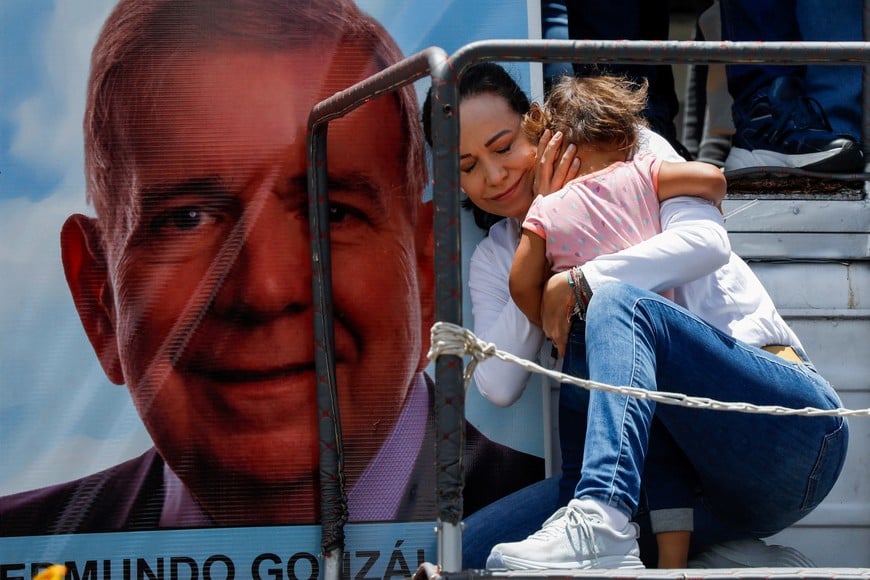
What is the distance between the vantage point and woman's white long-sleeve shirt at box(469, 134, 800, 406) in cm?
193

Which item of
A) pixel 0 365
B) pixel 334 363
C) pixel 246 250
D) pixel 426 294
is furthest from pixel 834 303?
pixel 0 365

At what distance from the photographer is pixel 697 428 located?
193 cm

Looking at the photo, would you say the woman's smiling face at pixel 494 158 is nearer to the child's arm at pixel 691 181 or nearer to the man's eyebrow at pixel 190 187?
the child's arm at pixel 691 181

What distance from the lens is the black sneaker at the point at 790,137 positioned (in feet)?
8.80

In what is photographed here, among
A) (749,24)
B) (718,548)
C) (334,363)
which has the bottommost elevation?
(718,548)

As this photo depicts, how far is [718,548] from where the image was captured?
2164 millimetres

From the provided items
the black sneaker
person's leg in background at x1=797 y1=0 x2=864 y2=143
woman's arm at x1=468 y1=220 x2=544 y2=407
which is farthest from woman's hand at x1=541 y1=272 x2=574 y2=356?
person's leg in background at x1=797 y1=0 x2=864 y2=143

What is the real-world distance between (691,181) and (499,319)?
1.50ft

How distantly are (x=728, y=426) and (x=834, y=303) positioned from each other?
690 mm

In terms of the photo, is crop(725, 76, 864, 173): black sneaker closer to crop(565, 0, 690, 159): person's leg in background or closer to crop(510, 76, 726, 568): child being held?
crop(565, 0, 690, 159): person's leg in background

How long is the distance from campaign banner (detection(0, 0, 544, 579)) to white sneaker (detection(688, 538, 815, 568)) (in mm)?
382

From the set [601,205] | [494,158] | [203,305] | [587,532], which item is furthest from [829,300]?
[203,305]

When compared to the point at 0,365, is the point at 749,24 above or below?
above

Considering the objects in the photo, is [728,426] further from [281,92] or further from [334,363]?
[281,92]
